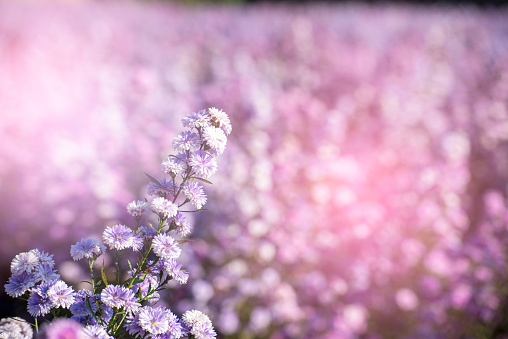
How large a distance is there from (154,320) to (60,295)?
6.9 inches

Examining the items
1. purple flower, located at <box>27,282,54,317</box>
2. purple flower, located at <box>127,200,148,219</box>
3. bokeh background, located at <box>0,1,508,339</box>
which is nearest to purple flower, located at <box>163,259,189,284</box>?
purple flower, located at <box>127,200,148,219</box>

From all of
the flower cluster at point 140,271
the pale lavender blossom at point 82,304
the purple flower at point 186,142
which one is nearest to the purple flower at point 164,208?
the flower cluster at point 140,271

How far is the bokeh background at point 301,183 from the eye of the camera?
2.61m

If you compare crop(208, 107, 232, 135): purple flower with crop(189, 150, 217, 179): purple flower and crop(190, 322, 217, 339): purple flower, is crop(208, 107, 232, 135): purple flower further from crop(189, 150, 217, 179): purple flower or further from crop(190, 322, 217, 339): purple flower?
crop(190, 322, 217, 339): purple flower

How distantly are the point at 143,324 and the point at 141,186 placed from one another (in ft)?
6.85

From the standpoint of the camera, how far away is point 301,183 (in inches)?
129

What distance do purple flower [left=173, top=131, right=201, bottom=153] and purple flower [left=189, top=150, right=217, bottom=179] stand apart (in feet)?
0.04

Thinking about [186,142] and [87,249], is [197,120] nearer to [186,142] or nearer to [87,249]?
[186,142]

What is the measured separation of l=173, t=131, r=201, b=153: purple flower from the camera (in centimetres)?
87

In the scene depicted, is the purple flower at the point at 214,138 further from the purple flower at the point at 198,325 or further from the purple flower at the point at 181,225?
the purple flower at the point at 198,325

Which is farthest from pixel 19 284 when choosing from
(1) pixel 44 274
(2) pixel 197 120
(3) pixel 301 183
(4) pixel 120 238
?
(3) pixel 301 183

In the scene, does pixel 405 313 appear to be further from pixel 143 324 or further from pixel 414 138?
pixel 143 324

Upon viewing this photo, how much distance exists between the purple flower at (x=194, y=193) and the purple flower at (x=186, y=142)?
0.23ft

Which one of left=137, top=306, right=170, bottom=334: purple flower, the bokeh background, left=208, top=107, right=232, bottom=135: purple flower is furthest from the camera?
the bokeh background
